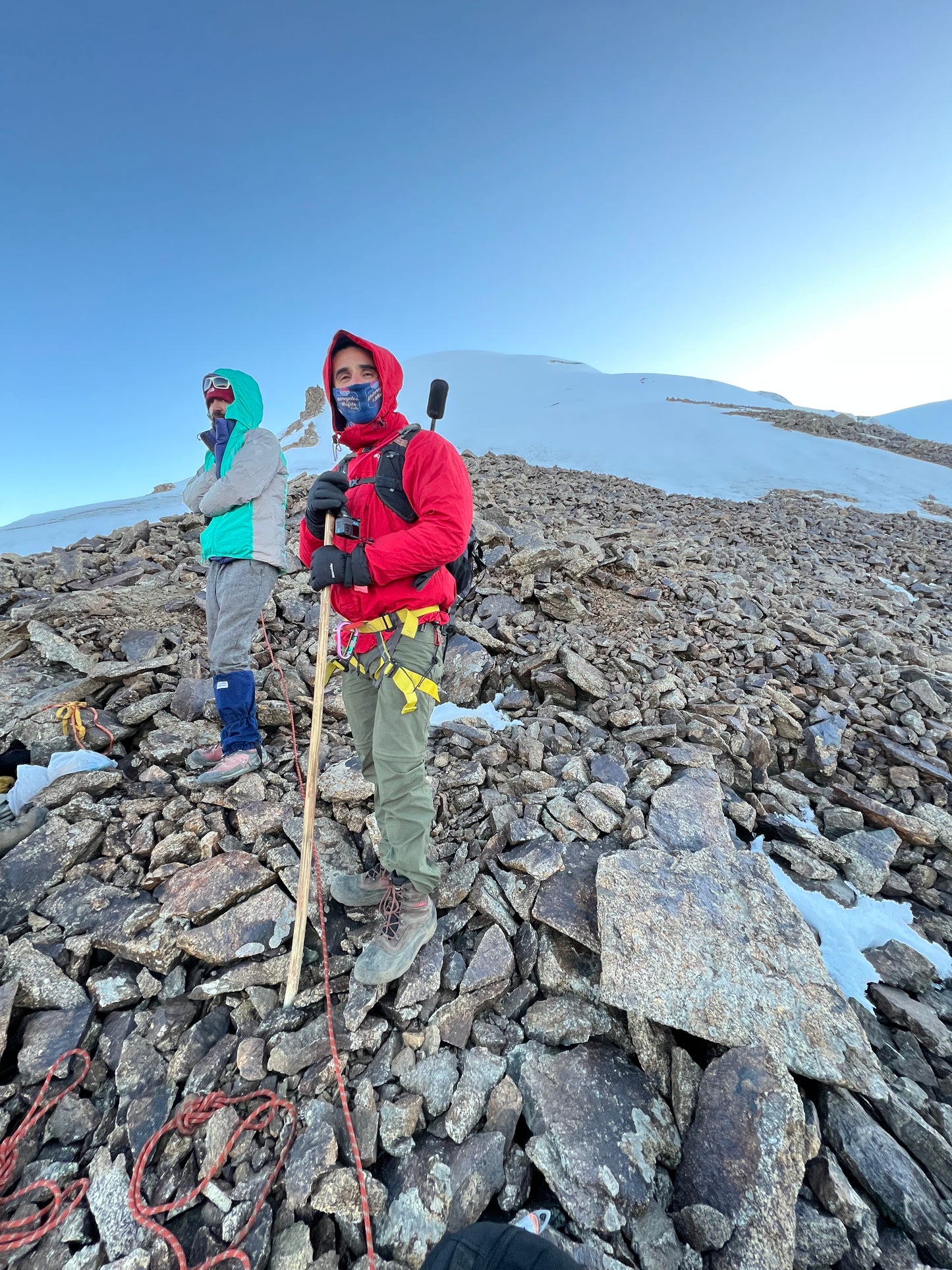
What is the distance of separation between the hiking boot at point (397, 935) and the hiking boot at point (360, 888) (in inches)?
7.0

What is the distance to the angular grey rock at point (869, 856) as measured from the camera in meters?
3.78

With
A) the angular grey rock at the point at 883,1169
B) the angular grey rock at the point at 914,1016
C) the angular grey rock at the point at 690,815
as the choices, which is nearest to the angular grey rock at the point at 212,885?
the angular grey rock at the point at 690,815

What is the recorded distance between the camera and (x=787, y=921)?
9.68ft

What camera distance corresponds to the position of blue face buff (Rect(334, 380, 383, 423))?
2.97 m

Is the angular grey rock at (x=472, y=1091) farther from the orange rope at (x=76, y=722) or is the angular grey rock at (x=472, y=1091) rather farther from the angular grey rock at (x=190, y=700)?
the orange rope at (x=76, y=722)

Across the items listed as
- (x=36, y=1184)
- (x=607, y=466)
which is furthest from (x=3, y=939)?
(x=607, y=466)

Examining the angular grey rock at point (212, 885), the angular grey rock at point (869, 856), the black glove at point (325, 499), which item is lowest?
the angular grey rock at point (869, 856)

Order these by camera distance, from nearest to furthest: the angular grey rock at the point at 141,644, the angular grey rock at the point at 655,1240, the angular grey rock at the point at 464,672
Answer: the angular grey rock at the point at 655,1240, the angular grey rock at the point at 141,644, the angular grey rock at the point at 464,672

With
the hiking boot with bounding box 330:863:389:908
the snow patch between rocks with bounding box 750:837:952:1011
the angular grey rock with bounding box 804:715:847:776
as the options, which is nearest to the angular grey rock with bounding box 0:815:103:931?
the hiking boot with bounding box 330:863:389:908

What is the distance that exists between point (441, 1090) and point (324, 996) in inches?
32.0

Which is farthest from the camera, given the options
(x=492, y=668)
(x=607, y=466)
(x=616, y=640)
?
(x=607, y=466)

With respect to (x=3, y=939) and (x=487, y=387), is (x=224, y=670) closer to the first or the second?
(x=3, y=939)

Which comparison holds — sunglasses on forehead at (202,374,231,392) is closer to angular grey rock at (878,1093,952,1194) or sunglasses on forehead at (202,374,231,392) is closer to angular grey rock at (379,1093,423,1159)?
angular grey rock at (379,1093,423,1159)

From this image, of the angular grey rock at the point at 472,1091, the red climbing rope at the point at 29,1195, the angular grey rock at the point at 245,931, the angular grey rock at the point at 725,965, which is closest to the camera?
the red climbing rope at the point at 29,1195
